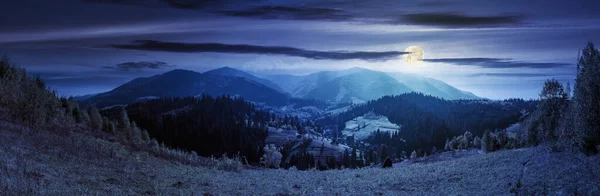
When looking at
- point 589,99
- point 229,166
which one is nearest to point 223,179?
point 229,166

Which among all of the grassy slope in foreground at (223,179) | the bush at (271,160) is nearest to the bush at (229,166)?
the grassy slope in foreground at (223,179)

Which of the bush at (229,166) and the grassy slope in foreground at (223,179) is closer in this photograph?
the grassy slope in foreground at (223,179)

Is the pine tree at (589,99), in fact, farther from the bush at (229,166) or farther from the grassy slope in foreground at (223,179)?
the bush at (229,166)

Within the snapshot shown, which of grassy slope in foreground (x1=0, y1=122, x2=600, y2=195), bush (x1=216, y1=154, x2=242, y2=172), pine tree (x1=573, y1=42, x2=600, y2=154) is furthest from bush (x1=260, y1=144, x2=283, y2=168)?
pine tree (x1=573, y1=42, x2=600, y2=154)

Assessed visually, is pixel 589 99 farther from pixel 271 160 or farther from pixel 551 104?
pixel 271 160

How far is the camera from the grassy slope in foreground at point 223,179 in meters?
19.9

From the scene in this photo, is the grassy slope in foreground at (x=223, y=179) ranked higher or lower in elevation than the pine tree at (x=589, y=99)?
lower

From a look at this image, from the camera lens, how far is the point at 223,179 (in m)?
30.6

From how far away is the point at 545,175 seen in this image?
2367cm

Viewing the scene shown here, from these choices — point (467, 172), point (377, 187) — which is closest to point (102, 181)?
point (377, 187)

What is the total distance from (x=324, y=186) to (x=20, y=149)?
18.9 metres

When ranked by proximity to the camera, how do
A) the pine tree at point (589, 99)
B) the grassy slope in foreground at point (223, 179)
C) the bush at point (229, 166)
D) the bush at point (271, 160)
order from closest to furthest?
the grassy slope in foreground at point (223, 179) < the pine tree at point (589, 99) < the bush at point (229, 166) < the bush at point (271, 160)

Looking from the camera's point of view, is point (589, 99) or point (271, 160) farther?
point (271, 160)

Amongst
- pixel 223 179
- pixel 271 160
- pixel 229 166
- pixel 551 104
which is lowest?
pixel 271 160
